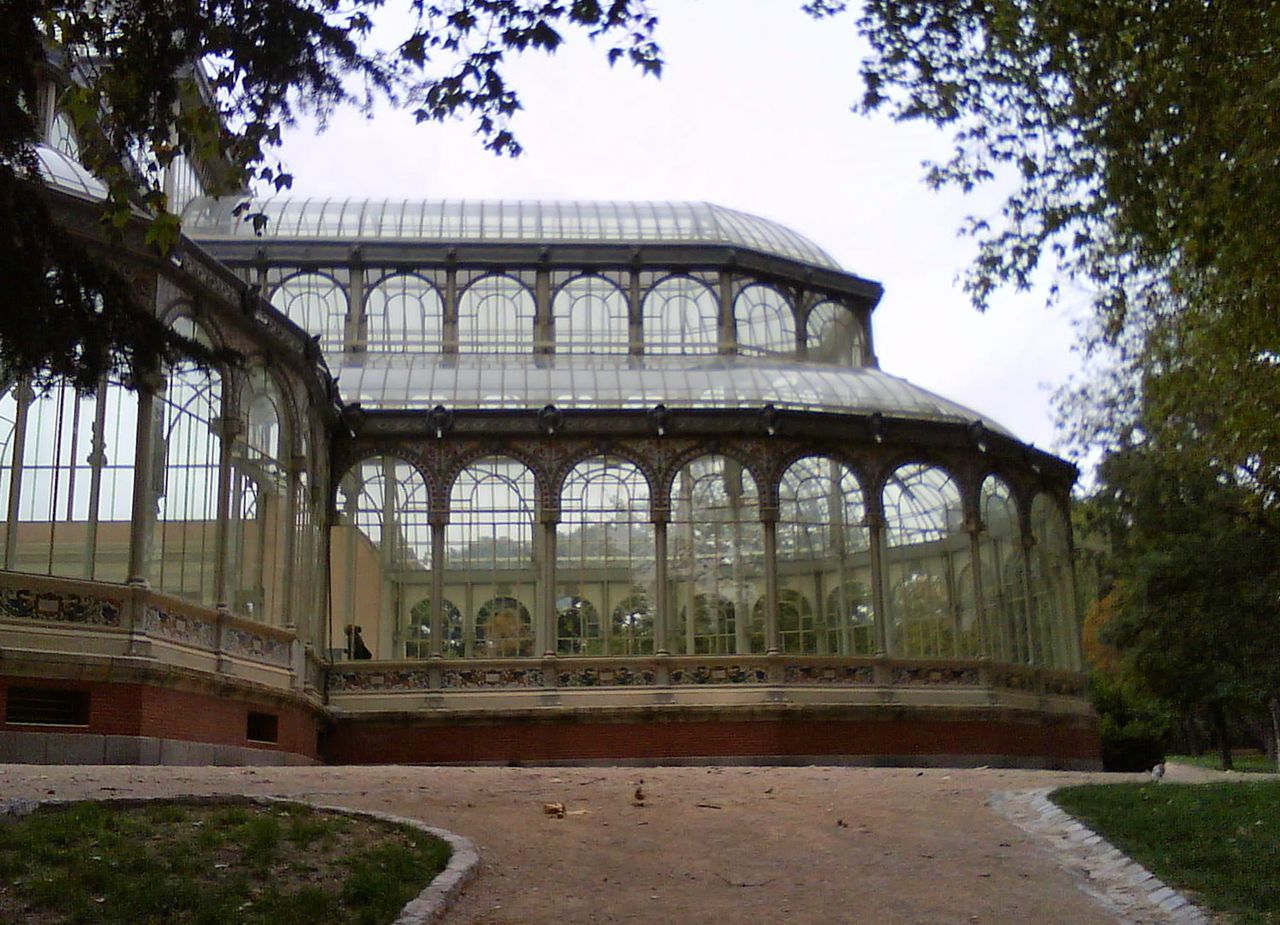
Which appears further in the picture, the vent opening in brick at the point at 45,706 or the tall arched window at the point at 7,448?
the tall arched window at the point at 7,448

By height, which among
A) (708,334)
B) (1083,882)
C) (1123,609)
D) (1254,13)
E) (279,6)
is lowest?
(1083,882)

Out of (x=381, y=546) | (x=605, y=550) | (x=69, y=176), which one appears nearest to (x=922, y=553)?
(x=605, y=550)

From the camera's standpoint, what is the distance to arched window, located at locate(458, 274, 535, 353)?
3359 centimetres

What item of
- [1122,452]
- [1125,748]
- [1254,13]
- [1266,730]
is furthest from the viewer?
[1266,730]

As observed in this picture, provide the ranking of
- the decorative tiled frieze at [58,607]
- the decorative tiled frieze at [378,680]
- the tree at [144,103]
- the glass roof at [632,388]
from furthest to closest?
the glass roof at [632,388], the decorative tiled frieze at [378,680], the decorative tiled frieze at [58,607], the tree at [144,103]

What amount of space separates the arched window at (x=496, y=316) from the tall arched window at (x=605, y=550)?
550 cm

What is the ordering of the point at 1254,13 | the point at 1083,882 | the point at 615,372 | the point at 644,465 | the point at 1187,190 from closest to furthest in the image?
the point at 1083,882 < the point at 1254,13 < the point at 1187,190 < the point at 644,465 < the point at 615,372

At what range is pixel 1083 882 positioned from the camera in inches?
465

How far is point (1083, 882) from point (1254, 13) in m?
7.22

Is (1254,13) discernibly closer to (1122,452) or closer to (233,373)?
(233,373)

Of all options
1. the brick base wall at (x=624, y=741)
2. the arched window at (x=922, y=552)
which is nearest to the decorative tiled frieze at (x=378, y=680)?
the brick base wall at (x=624, y=741)

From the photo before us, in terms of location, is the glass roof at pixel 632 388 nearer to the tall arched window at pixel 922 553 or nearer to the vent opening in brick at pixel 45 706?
the tall arched window at pixel 922 553

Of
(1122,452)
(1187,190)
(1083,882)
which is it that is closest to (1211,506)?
(1122,452)

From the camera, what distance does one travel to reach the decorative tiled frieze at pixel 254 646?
2147cm
